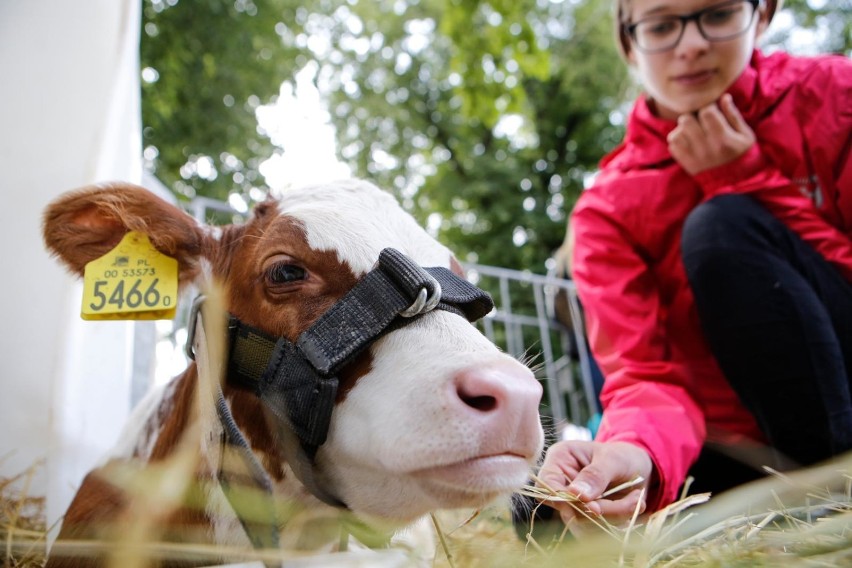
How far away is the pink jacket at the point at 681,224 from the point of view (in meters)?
2.13

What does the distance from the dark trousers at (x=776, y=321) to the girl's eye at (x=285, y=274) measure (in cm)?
129

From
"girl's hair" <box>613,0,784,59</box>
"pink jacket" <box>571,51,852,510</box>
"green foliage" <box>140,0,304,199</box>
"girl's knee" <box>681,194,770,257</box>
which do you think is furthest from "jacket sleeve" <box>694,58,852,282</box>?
"green foliage" <box>140,0,304,199</box>

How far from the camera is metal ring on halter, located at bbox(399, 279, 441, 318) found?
1.36 metres

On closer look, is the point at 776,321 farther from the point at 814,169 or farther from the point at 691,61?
the point at 691,61

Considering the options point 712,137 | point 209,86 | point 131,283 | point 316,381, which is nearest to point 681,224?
point 712,137

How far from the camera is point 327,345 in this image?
1.35 meters

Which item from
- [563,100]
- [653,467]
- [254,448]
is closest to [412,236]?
[254,448]

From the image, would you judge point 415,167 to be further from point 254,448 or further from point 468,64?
point 254,448

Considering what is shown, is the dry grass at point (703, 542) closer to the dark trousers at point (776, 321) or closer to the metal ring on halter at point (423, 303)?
the dark trousers at point (776, 321)

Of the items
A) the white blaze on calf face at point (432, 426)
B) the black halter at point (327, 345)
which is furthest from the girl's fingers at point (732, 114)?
the white blaze on calf face at point (432, 426)

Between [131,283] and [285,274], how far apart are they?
20.7 inches

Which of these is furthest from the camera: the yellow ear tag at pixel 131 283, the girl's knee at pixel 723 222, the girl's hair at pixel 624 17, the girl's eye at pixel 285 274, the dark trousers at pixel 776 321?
the girl's hair at pixel 624 17

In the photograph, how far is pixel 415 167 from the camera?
59.8 ft

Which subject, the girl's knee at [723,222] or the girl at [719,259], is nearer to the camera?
the girl at [719,259]
